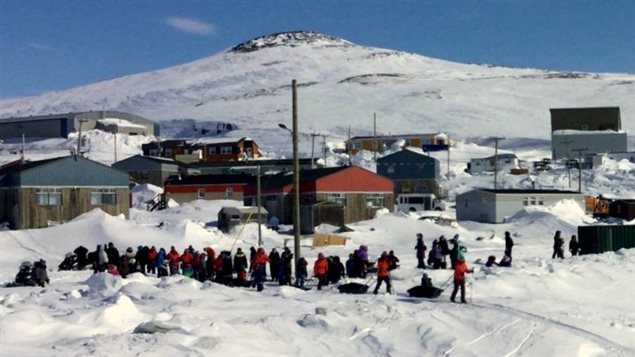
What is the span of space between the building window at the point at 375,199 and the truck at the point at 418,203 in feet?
28.8

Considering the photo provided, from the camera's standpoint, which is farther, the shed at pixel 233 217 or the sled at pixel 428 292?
the shed at pixel 233 217

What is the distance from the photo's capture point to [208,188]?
2692 inches

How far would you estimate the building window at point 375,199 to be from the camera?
53750mm

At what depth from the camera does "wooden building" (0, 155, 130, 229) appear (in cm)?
4334

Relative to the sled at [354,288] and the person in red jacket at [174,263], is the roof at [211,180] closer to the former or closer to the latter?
the person in red jacket at [174,263]

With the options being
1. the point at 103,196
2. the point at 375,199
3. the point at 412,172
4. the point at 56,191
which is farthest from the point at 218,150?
the point at 56,191

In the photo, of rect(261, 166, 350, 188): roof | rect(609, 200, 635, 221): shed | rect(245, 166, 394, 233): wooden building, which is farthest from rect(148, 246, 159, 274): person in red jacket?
rect(609, 200, 635, 221): shed

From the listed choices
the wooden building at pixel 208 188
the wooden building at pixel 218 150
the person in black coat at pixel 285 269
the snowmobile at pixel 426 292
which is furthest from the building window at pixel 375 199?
the wooden building at pixel 218 150

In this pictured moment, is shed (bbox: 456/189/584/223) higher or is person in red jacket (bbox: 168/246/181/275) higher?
shed (bbox: 456/189/584/223)

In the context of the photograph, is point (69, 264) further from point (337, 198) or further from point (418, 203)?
point (418, 203)

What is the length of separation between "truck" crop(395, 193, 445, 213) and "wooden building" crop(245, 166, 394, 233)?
30.5 ft

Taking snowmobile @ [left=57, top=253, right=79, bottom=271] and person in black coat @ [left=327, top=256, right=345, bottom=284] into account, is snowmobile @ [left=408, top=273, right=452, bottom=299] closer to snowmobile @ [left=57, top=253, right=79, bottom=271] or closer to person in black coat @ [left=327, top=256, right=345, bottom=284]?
person in black coat @ [left=327, top=256, right=345, bottom=284]

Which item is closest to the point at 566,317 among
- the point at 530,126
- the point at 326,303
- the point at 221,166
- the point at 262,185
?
the point at 326,303

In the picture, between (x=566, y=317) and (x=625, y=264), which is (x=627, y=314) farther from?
(x=625, y=264)
